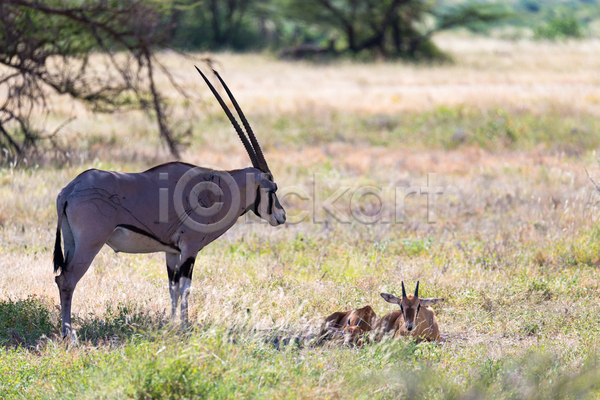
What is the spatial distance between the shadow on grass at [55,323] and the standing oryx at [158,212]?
293 mm

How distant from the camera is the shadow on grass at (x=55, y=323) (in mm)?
5457

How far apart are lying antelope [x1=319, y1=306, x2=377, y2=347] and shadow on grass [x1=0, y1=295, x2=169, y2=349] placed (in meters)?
1.44

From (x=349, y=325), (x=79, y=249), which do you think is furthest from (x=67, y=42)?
(x=349, y=325)

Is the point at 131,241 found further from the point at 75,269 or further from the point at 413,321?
the point at 413,321

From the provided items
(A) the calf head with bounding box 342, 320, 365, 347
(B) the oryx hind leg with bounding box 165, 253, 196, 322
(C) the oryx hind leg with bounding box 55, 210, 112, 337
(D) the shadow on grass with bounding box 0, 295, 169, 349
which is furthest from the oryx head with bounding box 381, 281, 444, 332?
(C) the oryx hind leg with bounding box 55, 210, 112, 337

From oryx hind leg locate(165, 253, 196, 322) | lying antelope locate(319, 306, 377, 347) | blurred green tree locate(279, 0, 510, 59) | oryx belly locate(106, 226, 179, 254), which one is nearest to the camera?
oryx belly locate(106, 226, 179, 254)

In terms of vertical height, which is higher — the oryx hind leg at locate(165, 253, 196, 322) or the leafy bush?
the oryx hind leg at locate(165, 253, 196, 322)

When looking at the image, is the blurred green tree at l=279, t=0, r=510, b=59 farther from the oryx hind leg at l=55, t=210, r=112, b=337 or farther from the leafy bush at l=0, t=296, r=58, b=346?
the oryx hind leg at l=55, t=210, r=112, b=337

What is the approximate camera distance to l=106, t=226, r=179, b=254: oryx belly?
17.3 feet

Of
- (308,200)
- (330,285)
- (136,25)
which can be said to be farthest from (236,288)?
(136,25)

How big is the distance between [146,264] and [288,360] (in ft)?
11.1

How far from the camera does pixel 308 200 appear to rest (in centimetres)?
1153

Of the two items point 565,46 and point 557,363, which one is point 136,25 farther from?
point 565,46

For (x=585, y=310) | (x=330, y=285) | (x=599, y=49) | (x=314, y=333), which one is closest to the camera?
(x=314, y=333)
